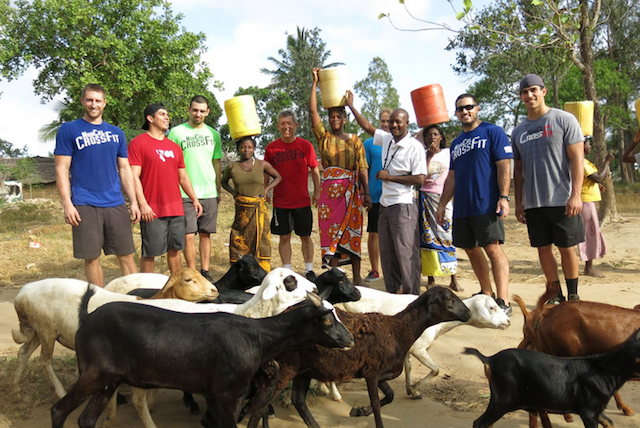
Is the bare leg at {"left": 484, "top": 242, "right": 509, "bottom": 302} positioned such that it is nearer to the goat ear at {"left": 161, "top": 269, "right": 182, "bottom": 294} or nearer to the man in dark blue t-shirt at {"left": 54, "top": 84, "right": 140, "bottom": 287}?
the goat ear at {"left": 161, "top": 269, "right": 182, "bottom": 294}

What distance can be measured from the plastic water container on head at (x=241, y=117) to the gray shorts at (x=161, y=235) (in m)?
1.65

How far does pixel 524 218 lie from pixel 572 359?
10.5 feet

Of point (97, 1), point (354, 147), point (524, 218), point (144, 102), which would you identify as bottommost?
point (524, 218)

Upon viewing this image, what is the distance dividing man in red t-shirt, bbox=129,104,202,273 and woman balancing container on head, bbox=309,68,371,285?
2.07 metres

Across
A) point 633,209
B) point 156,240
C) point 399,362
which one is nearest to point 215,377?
point 399,362

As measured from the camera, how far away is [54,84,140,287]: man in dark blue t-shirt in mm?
5719

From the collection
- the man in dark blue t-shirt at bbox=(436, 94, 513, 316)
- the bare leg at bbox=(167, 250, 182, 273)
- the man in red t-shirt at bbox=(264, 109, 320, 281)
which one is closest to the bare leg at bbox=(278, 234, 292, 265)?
the man in red t-shirt at bbox=(264, 109, 320, 281)

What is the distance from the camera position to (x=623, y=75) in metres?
28.7

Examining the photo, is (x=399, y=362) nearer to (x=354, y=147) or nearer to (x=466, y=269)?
(x=354, y=147)

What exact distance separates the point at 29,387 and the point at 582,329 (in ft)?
14.4

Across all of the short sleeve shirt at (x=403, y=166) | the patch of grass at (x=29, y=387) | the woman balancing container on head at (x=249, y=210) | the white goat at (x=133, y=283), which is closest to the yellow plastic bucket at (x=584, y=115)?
the short sleeve shirt at (x=403, y=166)

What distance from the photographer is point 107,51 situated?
23.8 metres

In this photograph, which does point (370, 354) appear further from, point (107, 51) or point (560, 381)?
point (107, 51)

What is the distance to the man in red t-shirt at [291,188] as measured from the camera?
8008 mm
